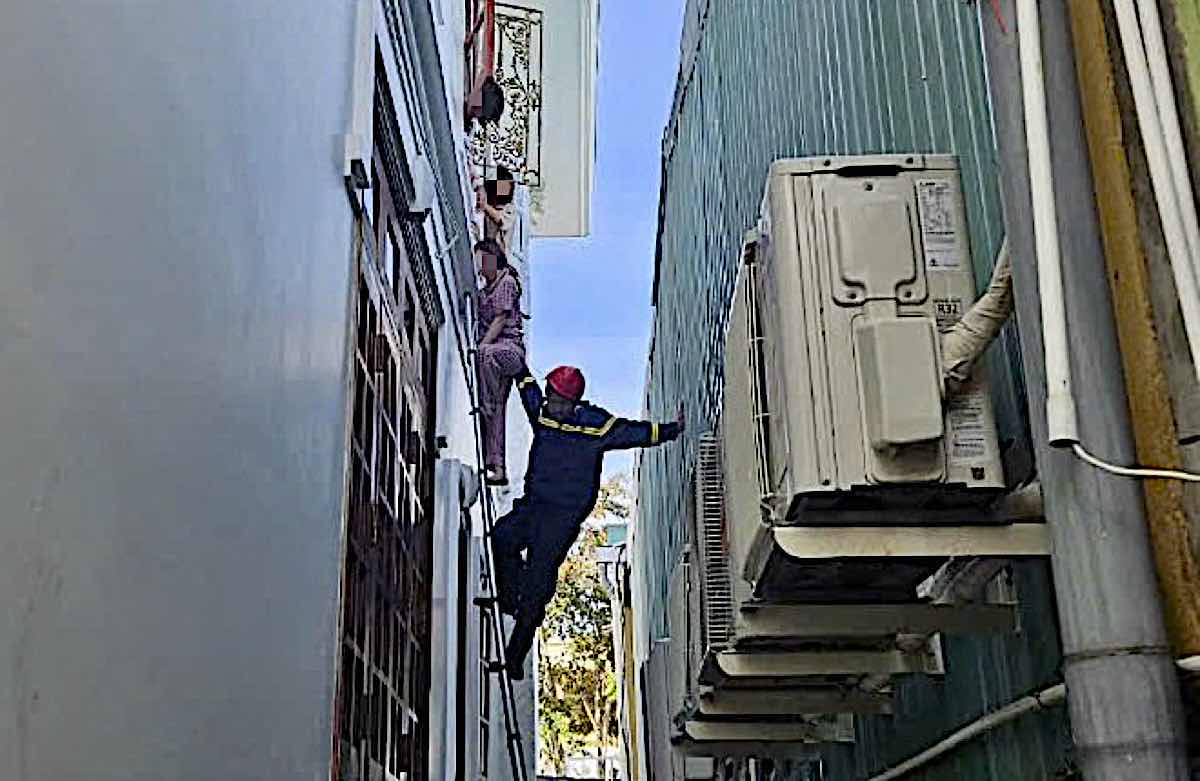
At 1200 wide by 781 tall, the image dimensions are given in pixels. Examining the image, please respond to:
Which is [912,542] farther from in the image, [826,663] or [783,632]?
[826,663]

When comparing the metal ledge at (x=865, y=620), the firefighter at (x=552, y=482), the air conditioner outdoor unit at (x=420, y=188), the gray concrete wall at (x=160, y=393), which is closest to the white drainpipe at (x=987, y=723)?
the metal ledge at (x=865, y=620)

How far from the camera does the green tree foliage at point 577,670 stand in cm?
1781

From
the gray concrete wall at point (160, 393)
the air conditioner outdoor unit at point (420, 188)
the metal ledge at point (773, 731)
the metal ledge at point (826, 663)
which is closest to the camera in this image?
the gray concrete wall at point (160, 393)

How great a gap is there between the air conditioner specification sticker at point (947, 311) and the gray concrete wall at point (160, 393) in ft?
4.53

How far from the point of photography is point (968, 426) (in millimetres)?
2557

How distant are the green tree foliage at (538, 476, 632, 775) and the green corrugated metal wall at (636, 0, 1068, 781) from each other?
8.70 m

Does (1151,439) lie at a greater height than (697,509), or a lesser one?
lesser

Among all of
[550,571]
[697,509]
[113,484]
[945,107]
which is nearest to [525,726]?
[550,571]

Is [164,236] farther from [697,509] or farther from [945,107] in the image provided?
[697,509]

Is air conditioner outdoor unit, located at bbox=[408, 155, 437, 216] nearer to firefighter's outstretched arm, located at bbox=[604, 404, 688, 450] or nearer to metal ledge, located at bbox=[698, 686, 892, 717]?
metal ledge, located at bbox=[698, 686, 892, 717]

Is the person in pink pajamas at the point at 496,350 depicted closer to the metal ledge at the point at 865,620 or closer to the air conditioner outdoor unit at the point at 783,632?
the air conditioner outdoor unit at the point at 783,632

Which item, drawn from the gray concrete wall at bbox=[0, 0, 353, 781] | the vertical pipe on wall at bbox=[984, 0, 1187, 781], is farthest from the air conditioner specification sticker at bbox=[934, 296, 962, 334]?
the gray concrete wall at bbox=[0, 0, 353, 781]

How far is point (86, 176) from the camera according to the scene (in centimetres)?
196

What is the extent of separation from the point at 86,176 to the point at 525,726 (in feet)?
37.2
